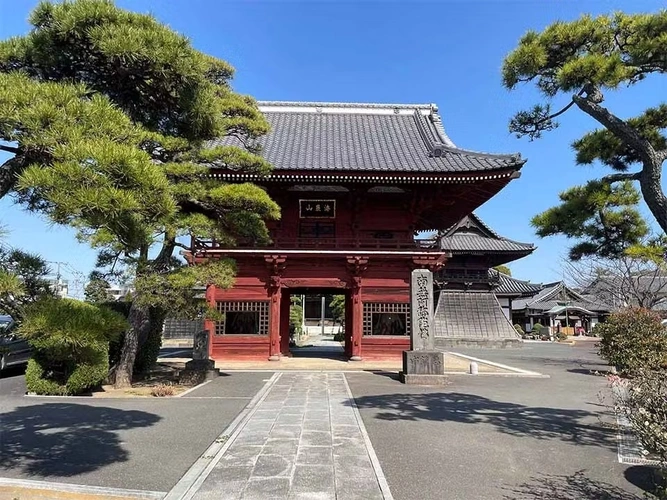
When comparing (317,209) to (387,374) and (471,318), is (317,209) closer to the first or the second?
(387,374)

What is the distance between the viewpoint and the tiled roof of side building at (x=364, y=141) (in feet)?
53.2

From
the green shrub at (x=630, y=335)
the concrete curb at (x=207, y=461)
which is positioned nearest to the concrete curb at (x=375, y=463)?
the concrete curb at (x=207, y=461)

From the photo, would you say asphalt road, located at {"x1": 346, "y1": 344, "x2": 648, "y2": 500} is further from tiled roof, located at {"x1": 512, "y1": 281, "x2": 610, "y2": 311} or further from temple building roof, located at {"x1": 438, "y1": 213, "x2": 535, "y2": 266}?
tiled roof, located at {"x1": 512, "y1": 281, "x2": 610, "y2": 311}

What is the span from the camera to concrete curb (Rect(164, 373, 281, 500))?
442cm

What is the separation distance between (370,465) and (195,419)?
3639 mm

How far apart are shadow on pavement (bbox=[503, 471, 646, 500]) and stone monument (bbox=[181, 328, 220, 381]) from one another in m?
9.38

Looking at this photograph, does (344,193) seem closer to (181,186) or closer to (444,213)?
(444,213)

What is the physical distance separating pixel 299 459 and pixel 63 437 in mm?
3498

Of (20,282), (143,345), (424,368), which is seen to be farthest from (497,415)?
(143,345)

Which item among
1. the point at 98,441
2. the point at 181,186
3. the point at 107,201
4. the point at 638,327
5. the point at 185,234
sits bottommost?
the point at 98,441

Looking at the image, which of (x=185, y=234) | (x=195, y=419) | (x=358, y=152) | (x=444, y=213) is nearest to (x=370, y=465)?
(x=195, y=419)

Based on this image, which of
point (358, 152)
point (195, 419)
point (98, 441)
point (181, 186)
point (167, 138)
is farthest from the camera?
point (358, 152)

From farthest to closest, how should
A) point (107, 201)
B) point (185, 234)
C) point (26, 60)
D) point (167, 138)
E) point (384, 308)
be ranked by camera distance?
point (384, 308) < point (185, 234) < point (167, 138) < point (26, 60) < point (107, 201)

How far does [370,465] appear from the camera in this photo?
5.31m
